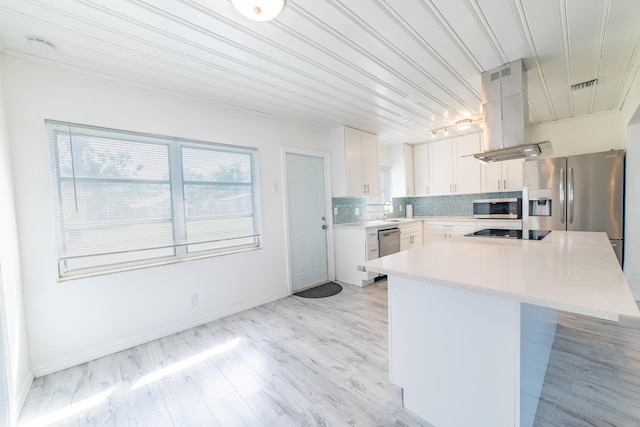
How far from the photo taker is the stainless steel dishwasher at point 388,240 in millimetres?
4082

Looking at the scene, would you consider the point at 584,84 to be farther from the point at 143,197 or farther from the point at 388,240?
the point at 143,197

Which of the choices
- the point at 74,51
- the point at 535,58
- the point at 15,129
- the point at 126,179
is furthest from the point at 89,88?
the point at 535,58

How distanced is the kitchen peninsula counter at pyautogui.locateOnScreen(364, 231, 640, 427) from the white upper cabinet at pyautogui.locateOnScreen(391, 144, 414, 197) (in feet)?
12.0

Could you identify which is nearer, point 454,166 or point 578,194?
A: point 578,194

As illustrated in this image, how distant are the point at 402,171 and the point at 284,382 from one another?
14.8 feet

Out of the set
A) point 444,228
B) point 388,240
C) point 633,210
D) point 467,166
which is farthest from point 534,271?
point 467,166

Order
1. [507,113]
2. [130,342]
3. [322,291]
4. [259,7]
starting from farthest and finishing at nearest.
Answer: [322,291] → [130,342] → [507,113] → [259,7]

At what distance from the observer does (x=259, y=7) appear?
4.53ft

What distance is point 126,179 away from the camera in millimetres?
2422

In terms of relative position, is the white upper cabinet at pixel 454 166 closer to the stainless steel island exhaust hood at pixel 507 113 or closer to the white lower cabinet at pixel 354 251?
the white lower cabinet at pixel 354 251

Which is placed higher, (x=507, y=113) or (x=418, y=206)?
(x=507, y=113)

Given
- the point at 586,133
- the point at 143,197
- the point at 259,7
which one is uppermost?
the point at 259,7

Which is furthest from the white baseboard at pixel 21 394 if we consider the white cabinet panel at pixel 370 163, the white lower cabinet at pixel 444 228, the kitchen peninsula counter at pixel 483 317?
the white lower cabinet at pixel 444 228

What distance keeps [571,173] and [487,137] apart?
1.99m
